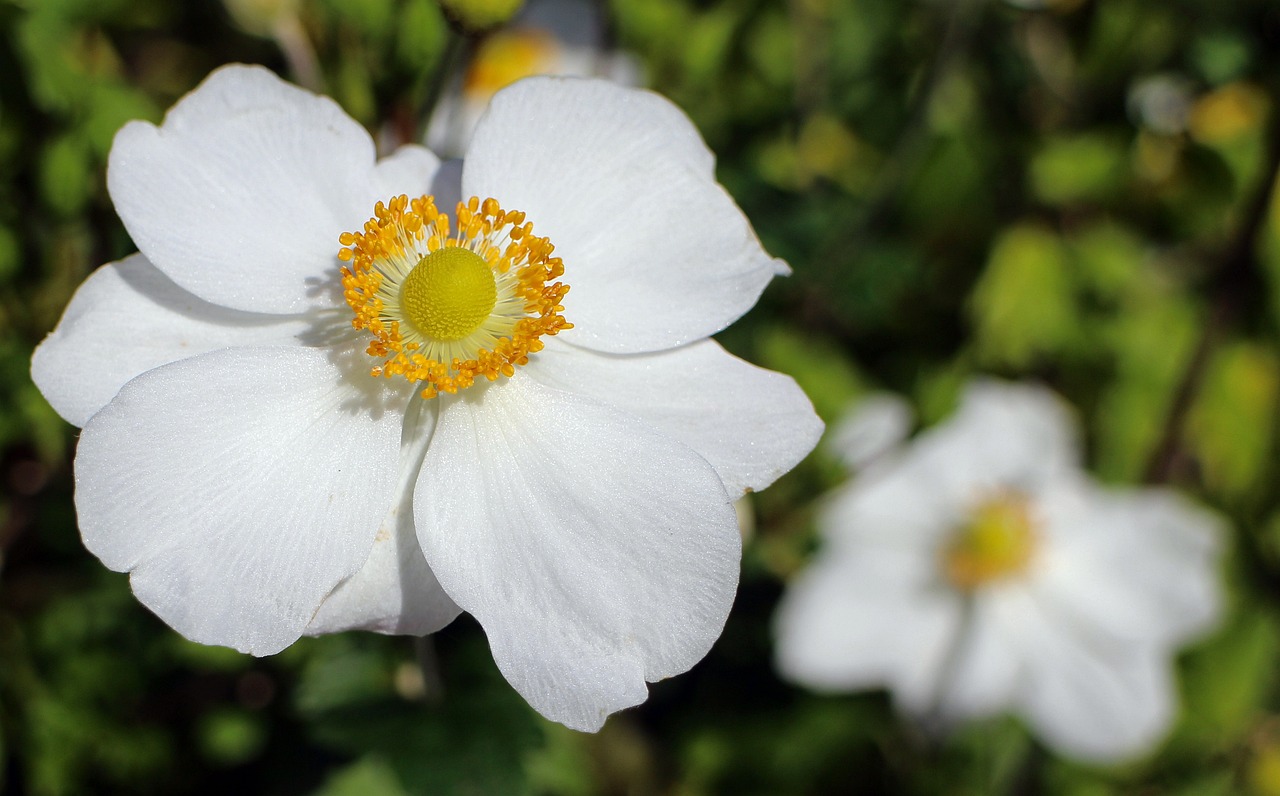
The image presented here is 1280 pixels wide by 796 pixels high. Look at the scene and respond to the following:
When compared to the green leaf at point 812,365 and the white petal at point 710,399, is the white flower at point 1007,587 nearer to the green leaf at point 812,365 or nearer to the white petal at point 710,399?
the green leaf at point 812,365

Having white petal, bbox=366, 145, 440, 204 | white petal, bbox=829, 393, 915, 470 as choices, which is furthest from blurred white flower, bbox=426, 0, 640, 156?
white petal, bbox=366, 145, 440, 204

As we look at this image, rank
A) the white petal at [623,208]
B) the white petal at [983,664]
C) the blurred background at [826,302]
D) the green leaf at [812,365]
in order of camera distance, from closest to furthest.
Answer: the white petal at [623,208] → the blurred background at [826,302] → the green leaf at [812,365] → the white petal at [983,664]

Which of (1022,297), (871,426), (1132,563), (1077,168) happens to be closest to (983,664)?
(1132,563)

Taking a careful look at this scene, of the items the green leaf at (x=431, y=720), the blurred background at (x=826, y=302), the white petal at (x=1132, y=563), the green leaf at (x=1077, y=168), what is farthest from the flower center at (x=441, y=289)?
the white petal at (x=1132, y=563)

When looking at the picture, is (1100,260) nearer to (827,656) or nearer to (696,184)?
(827,656)

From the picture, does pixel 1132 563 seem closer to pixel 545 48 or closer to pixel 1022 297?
pixel 1022 297

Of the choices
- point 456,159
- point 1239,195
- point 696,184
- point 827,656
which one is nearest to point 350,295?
point 456,159
